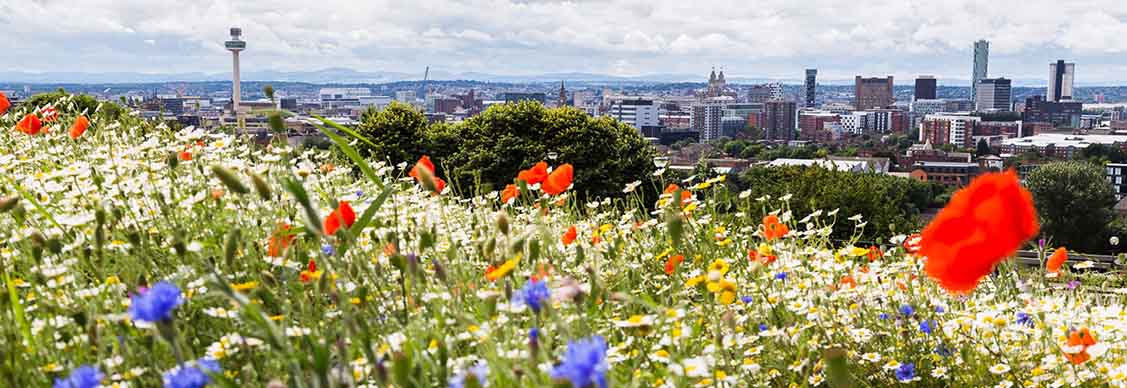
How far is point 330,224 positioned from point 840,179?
14.8 m

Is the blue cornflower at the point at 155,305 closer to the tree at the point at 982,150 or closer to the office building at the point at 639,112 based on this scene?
the tree at the point at 982,150

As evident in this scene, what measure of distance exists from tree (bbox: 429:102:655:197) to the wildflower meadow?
9065 millimetres

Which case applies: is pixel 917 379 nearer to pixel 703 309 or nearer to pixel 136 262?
pixel 703 309

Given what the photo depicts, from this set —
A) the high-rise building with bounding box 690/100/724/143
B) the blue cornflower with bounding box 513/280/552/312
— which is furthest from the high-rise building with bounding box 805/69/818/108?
the blue cornflower with bounding box 513/280/552/312

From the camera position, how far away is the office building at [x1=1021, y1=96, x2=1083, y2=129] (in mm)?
142125

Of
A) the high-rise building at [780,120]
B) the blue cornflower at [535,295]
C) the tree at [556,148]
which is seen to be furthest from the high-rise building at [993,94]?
the blue cornflower at [535,295]

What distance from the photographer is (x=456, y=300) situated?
5.73ft

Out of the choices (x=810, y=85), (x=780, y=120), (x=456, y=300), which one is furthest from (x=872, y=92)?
(x=456, y=300)

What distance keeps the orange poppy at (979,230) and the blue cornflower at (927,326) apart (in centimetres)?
106

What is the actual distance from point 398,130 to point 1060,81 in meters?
195

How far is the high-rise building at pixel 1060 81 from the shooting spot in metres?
184

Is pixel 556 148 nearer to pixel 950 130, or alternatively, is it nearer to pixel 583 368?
pixel 583 368

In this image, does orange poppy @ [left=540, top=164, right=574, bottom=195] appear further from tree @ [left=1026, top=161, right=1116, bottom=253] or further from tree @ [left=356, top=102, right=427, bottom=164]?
tree @ [left=1026, top=161, right=1116, bottom=253]

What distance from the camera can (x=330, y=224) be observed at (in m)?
1.88
